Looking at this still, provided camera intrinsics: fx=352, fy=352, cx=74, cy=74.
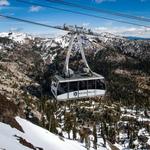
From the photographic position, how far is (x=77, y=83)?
38875 mm

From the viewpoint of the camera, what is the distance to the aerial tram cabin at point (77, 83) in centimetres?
3825

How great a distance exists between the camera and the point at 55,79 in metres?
40.5

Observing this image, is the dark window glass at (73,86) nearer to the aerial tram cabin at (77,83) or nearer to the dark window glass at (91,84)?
the aerial tram cabin at (77,83)

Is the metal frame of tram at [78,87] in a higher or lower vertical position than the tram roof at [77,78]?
lower

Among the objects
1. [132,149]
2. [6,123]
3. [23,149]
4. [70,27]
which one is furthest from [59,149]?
[132,149]

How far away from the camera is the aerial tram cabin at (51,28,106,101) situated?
125ft

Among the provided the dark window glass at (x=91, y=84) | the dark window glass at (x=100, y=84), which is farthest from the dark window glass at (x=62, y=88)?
the dark window glass at (x=100, y=84)

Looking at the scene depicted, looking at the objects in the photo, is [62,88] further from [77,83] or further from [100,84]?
[100,84]

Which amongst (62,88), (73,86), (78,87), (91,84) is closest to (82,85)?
(78,87)

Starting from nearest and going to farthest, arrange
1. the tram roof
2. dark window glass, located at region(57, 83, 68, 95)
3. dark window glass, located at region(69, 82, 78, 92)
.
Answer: the tram roof
dark window glass, located at region(69, 82, 78, 92)
dark window glass, located at region(57, 83, 68, 95)

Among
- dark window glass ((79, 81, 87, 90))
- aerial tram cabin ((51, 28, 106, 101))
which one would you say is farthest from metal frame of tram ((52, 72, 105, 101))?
dark window glass ((79, 81, 87, 90))

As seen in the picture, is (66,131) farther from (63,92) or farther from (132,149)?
(63,92)

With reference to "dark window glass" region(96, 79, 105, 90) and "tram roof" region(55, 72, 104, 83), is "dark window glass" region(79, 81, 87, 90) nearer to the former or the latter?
"tram roof" region(55, 72, 104, 83)

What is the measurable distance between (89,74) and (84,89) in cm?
192
